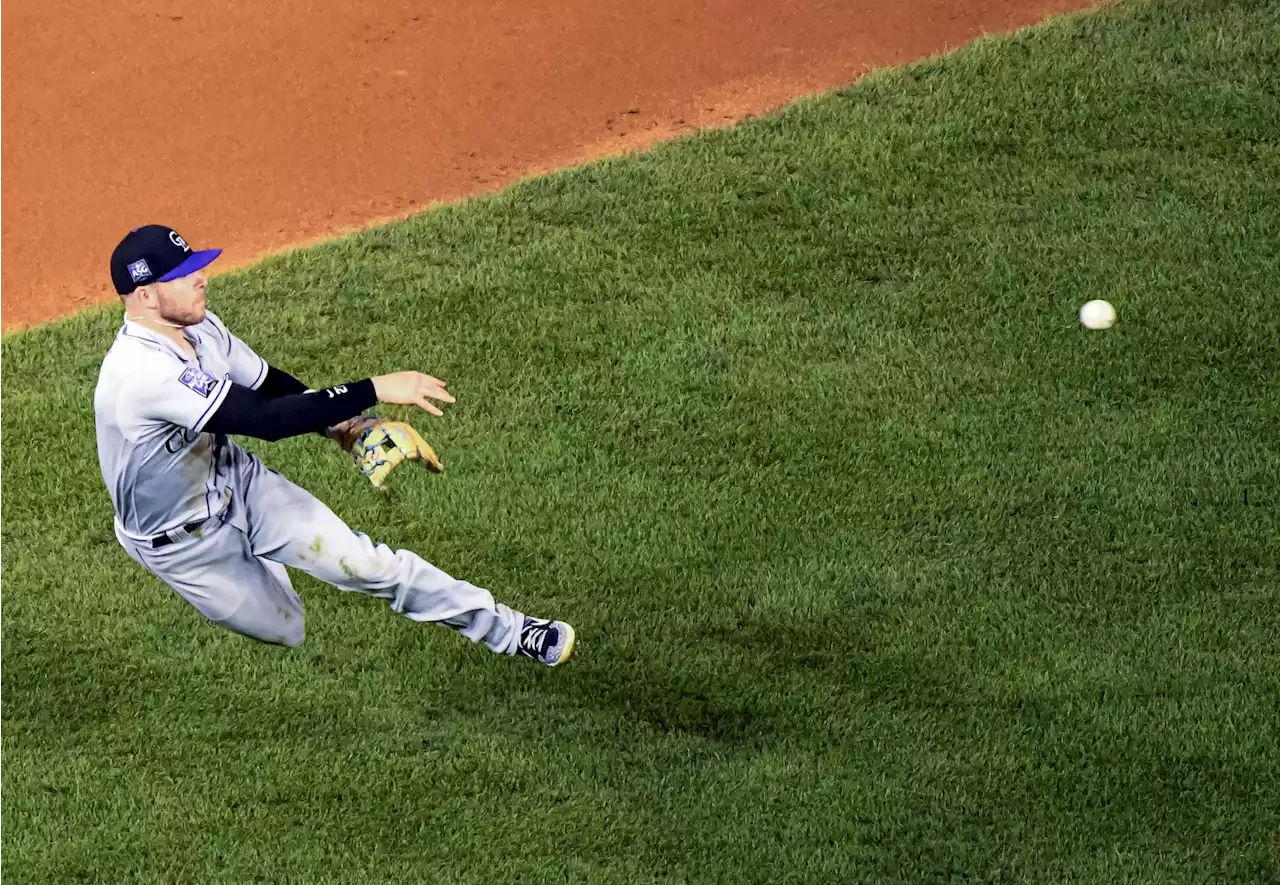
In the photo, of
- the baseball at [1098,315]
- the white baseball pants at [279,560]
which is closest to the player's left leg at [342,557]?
the white baseball pants at [279,560]

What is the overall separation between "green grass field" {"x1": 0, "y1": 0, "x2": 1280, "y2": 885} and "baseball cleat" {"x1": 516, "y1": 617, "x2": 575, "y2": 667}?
47cm

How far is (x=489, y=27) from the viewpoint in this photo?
33.1ft

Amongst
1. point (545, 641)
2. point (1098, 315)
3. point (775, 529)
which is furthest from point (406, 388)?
point (1098, 315)

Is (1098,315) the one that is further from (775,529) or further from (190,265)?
(190,265)

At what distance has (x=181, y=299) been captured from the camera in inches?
203

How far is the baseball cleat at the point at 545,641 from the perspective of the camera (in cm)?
596

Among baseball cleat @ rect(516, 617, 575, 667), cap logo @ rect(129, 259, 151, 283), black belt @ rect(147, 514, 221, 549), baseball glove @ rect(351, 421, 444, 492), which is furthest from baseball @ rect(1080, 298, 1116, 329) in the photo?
cap logo @ rect(129, 259, 151, 283)

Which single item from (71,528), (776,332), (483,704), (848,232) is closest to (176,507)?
(483,704)

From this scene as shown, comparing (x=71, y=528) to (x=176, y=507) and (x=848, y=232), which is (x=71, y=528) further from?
(x=848, y=232)

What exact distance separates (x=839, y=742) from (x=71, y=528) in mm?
3515

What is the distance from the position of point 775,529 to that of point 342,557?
2.15 m

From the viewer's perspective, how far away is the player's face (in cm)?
512

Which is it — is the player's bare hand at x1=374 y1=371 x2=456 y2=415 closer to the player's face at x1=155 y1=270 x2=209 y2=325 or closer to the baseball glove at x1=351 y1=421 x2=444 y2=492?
the baseball glove at x1=351 y1=421 x2=444 y2=492

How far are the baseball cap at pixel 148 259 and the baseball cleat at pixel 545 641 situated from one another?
1776mm
